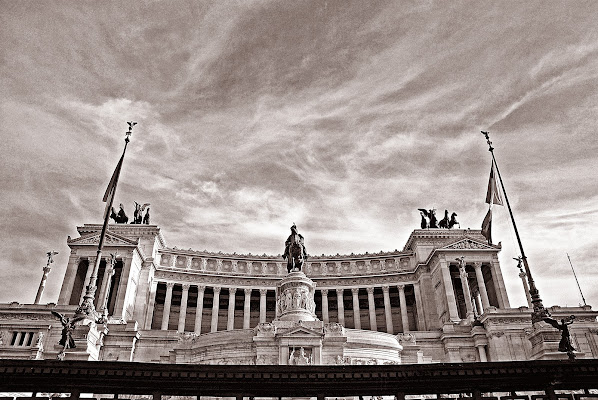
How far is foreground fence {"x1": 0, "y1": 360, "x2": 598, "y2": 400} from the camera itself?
1139 centimetres

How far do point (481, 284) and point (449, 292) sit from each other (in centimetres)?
667

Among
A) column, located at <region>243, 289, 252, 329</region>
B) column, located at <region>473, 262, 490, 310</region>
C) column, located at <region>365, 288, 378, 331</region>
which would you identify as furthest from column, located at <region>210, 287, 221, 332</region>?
column, located at <region>473, 262, 490, 310</region>

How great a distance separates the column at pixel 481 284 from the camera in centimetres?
7069

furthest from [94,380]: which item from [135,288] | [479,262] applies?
[479,262]

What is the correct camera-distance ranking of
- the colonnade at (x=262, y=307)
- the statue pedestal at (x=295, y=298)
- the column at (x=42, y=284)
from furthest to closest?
the colonnade at (x=262, y=307) < the column at (x=42, y=284) < the statue pedestal at (x=295, y=298)

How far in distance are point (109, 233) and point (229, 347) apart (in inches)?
1656

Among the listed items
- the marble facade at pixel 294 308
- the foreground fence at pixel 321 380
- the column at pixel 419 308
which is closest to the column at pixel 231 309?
the marble facade at pixel 294 308

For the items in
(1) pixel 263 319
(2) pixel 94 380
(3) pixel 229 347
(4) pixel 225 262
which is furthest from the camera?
(4) pixel 225 262

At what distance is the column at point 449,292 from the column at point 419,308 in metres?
6.72

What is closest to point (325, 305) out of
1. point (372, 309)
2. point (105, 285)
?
point (372, 309)

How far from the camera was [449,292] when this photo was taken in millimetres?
69688

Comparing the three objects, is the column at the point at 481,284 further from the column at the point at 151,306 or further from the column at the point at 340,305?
the column at the point at 151,306

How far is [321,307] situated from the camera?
82.8m

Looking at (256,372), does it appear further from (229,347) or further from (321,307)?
(321,307)
